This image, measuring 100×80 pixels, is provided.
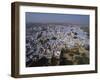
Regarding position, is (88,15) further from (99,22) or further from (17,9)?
(17,9)

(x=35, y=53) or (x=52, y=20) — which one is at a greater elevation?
(x=52, y=20)

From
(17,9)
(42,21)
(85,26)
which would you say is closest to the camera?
(17,9)

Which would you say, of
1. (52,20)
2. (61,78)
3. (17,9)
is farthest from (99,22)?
(17,9)

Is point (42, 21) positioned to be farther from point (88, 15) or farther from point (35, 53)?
point (88, 15)

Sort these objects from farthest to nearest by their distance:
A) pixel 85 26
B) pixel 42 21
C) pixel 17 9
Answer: pixel 85 26
pixel 42 21
pixel 17 9

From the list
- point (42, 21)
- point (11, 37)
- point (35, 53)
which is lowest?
point (35, 53)

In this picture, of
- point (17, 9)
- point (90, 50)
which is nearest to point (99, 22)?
point (90, 50)

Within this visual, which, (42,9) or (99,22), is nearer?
(42,9)

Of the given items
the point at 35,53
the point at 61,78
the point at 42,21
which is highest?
the point at 42,21

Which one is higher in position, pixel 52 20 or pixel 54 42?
pixel 52 20
